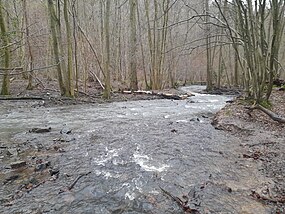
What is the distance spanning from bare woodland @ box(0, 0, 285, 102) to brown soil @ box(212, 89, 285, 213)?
3.62ft

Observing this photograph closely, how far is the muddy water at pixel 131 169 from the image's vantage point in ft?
12.5

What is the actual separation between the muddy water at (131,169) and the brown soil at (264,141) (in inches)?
8.4

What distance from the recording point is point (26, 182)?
453 centimetres

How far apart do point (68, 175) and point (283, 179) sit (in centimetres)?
362

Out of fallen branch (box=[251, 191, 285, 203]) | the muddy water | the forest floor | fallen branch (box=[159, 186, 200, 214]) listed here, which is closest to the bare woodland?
the forest floor

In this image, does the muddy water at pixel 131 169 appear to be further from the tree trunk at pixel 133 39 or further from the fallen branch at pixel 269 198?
the tree trunk at pixel 133 39

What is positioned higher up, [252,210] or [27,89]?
[27,89]

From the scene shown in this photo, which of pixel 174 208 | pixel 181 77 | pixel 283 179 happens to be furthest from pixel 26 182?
pixel 181 77

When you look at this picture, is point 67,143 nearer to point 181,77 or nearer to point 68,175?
point 68,175

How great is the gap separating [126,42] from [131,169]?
32545mm

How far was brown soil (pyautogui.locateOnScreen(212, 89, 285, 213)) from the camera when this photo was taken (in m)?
4.03

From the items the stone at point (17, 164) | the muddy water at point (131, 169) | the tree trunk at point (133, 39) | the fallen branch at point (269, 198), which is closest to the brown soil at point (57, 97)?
the tree trunk at point (133, 39)

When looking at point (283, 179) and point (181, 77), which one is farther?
point (181, 77)

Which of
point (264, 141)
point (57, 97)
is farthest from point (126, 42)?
point (264, 141)
